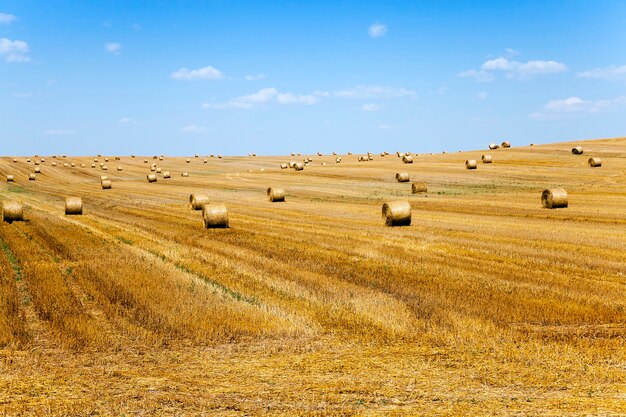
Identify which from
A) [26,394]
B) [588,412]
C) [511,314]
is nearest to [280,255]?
[511,314]

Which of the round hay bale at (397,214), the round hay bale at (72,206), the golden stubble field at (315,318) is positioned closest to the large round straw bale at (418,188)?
the golden stubble field at (315,318)

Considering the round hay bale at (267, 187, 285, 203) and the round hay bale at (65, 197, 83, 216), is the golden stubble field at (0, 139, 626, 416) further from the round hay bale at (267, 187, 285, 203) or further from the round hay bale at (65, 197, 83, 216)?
the round hay bale at (267, 187, 285, 203)

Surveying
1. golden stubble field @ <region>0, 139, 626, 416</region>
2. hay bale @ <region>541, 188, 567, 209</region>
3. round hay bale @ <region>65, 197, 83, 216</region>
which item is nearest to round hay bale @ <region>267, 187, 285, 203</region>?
round hay bale @ <region>65, 197, 83, 216</region>

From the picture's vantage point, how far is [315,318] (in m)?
10.5

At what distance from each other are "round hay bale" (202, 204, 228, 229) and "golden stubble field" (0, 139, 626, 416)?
0.45 metres

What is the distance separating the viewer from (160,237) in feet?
68.6

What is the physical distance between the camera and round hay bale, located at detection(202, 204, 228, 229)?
23.0m

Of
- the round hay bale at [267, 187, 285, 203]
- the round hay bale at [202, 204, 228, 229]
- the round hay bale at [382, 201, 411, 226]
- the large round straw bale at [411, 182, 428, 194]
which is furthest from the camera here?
the large round straw bale at [411, 182, 428, 194]

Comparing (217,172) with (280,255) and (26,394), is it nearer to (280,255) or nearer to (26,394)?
(280,255)

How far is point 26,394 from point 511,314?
7.99m

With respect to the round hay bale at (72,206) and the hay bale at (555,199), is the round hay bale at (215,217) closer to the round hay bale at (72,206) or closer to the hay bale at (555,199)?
the round hay bale at (72,206)

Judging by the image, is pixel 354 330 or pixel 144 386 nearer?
pixel 144 386

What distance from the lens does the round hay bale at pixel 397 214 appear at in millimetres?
23516

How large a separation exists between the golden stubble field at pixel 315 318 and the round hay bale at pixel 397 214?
79 centimetres
